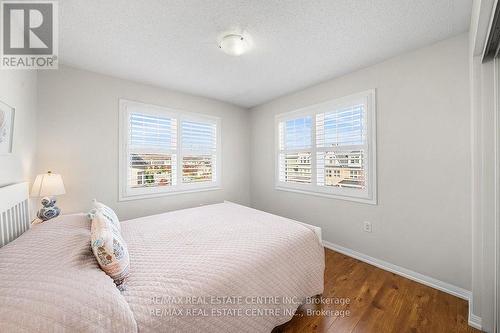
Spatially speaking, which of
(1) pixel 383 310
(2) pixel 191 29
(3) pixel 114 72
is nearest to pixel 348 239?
(1) pixel 383 310

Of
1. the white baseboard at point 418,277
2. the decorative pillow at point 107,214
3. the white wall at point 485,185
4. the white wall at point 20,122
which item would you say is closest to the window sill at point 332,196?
the white baseboard at point 418,277

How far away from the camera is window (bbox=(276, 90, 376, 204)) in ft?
8.04

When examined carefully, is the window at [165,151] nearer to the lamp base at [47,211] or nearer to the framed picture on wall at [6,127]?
the lamp base at [47,211]

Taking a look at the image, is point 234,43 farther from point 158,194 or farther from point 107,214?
point 158,194

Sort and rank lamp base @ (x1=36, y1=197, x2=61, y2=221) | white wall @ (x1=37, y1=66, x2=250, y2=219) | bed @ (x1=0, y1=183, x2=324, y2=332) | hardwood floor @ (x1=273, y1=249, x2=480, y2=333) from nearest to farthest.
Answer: bed @ (x1=0, y1=183, x2=324, y2=332), hardwood floor @ (x1=273, y1=249, x2=480, y2=333), lamp base @ (x1=36, y1=197, x2=61, y2=221), white wall @ (x1=37, y1=66, x2=250, y2=219)

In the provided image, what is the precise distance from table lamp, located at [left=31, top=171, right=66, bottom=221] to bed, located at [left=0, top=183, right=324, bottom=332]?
0.73 metres

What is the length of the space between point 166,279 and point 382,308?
1793mm

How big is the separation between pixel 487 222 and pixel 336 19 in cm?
193

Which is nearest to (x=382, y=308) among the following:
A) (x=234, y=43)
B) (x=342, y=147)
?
(x=342, y=147)

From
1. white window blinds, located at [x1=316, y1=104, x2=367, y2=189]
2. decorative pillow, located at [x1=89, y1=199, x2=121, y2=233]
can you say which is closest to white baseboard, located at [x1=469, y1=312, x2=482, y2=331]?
white window blinds, located at [x1=316, y1=104, x2=367, y2=189]

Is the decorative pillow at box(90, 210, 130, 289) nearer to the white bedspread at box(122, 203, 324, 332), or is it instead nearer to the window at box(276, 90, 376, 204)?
the white bedspread at box(122, 203, 324, 332)

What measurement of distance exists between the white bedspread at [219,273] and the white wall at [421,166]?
110 cm

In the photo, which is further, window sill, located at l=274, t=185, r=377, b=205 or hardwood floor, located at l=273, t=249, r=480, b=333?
window sill, located at l=274, t=185, r=377, b=205

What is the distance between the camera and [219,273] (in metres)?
1.18
